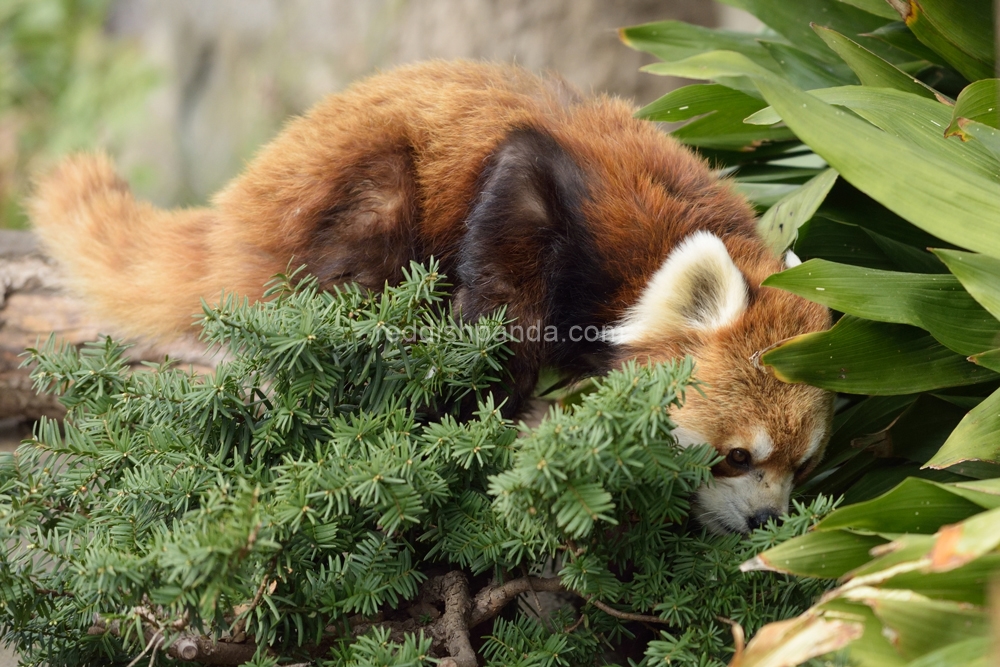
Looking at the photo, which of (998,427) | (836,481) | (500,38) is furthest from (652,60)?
(998,427)

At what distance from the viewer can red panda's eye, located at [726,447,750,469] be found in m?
2.14

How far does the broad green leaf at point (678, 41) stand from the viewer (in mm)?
3042

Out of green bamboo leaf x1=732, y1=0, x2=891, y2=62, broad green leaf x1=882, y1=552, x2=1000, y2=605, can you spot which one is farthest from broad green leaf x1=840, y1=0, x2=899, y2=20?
broad green leaf x1=882, y1=552, x2=1000, y2=605

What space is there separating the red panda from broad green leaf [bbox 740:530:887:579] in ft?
1.68

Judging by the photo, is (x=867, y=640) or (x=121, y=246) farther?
(x=121, y=246)

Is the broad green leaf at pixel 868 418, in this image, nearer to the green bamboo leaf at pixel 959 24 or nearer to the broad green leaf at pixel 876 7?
the green bamboo leaf at pixel 959 24

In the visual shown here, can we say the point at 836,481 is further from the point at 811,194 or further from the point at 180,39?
the point at 180,39

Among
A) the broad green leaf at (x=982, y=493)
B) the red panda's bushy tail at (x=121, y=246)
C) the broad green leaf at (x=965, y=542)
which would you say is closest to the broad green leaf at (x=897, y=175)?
the broad green leaf at (x=982, y=493)

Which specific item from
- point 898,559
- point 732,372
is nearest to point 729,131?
point 732,372

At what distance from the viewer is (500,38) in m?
5.36

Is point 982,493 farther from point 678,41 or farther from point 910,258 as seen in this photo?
point 678,41

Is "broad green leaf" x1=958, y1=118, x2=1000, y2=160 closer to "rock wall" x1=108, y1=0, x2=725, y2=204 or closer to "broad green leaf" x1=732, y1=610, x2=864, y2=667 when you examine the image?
"broad green leaf" x1=732, y1=610, x2=864, y2=667

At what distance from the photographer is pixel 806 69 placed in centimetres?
284

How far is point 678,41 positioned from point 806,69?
0.49m
